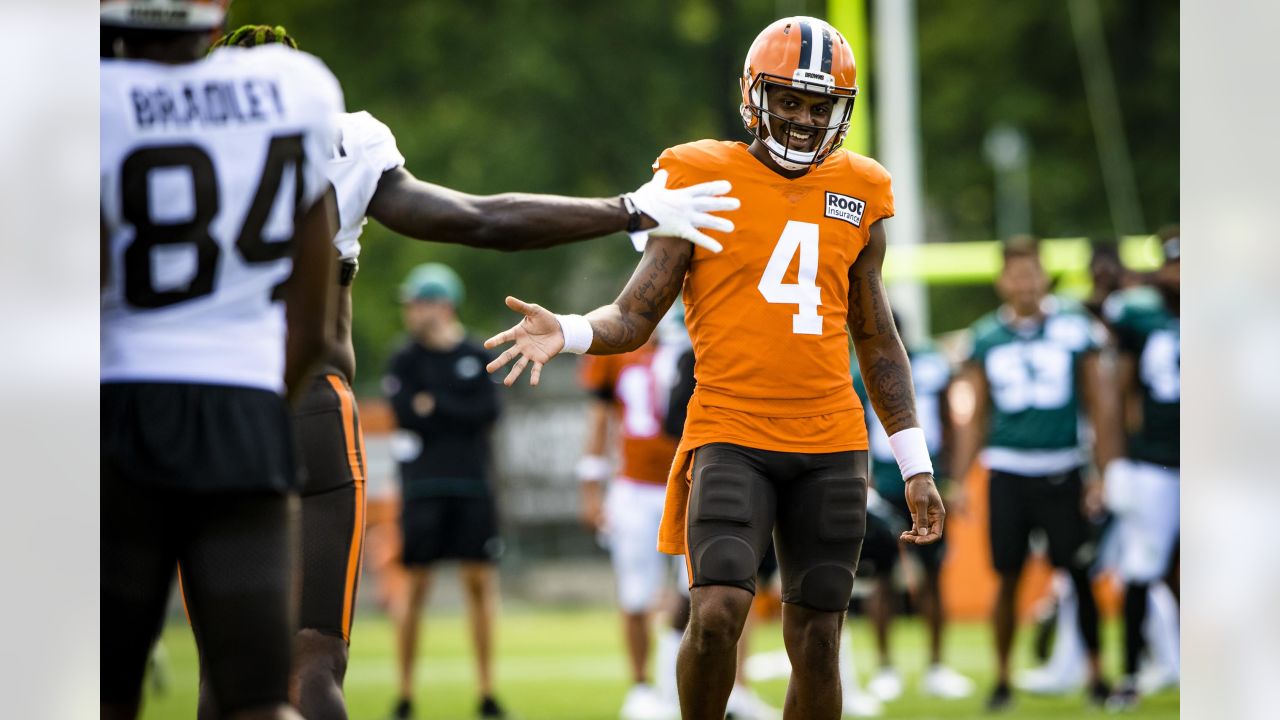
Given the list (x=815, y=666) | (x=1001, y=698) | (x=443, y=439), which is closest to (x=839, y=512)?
(x=815, y=666)

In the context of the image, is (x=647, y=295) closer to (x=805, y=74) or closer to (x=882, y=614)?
(x=805, y=74)

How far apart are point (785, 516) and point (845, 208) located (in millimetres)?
973

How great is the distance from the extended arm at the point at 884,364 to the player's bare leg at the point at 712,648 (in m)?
0.69

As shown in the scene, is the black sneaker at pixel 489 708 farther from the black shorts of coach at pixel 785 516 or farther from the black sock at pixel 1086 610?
the black shorts of coach at pixel 785 516

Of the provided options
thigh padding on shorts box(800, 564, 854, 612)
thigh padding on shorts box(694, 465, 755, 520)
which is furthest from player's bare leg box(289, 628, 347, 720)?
thigh padding on shorts box(800, 564, 854, 612)

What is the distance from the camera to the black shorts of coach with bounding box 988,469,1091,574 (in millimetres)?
10180

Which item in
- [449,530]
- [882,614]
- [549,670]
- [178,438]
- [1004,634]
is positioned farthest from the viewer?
[549,670]

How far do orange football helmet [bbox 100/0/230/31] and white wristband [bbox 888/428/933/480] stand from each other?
9.01 feet

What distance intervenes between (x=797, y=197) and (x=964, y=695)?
6041mm

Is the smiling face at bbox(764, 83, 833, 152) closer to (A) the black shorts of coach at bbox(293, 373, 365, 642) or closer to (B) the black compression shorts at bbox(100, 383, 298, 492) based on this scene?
(A) the black shorts of coach at bbox(293, 373, 365, 642)

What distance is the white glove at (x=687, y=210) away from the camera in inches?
207

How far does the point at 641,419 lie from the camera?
10133 millimetres
